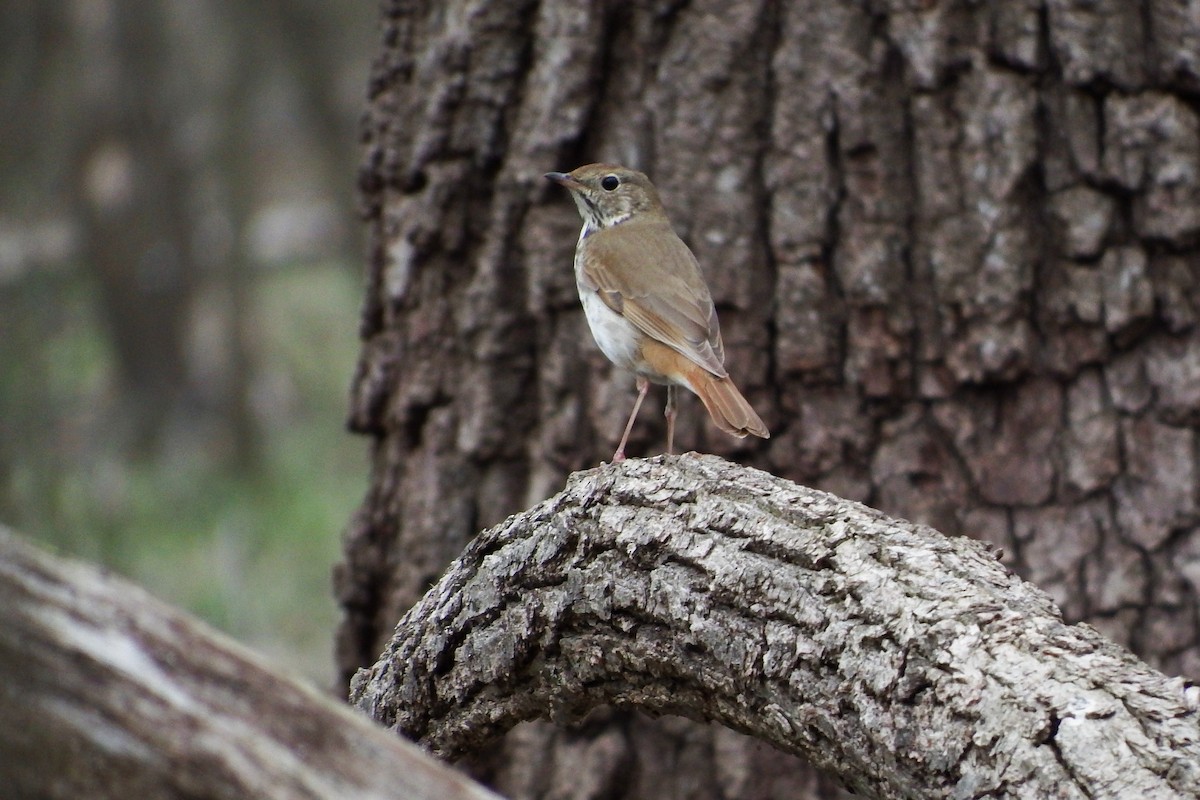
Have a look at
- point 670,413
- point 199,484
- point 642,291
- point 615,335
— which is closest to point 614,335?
point 615,335

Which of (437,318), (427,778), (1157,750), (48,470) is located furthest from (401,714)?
(48,470)

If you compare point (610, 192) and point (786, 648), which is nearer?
point (786, 648)

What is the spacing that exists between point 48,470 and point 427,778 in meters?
5.99

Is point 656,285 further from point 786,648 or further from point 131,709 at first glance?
point 131,709

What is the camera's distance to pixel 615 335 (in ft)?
12.3

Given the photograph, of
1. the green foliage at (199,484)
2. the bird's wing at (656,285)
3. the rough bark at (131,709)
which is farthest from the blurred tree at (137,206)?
the rough bark at (131,709)

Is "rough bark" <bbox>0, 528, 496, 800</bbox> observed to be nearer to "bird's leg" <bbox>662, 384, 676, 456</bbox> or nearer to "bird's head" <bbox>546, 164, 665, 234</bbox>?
"bird's leg" <bbox>662, 384, 676, 456</bbox>

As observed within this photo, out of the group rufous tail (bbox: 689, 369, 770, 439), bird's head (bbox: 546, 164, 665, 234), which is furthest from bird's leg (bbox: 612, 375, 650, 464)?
bird's head (bbox: 546, 164, 665, 234)

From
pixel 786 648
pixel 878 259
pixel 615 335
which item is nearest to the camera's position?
pixel 786 648

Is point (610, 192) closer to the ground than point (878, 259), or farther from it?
farther from it

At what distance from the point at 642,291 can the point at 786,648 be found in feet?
5.87

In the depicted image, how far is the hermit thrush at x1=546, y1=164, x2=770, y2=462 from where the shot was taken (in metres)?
3.64

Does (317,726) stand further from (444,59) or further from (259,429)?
(259,429)

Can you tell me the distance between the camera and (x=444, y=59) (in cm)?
418
